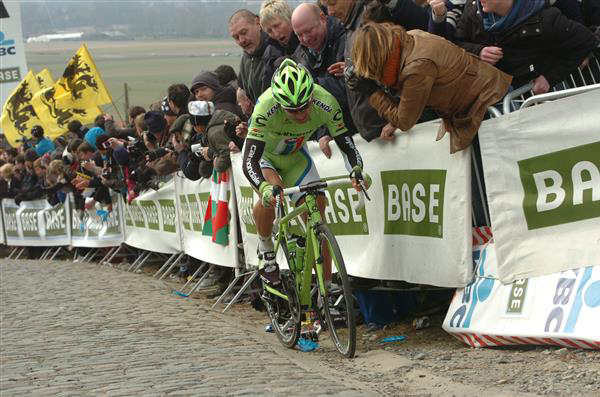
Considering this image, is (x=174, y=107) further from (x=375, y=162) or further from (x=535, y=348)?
(x=535, y=348)

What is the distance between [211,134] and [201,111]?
0.89ft

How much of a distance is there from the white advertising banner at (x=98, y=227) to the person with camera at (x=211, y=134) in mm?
6243

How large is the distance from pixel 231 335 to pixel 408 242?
198cm

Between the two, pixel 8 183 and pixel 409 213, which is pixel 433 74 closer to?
pixel 409 213

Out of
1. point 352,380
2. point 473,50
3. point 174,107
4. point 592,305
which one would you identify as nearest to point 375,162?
point 473,50

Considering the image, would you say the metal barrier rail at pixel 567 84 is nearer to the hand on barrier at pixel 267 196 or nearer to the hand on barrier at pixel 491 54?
the hand on barrier at pixel 491 54

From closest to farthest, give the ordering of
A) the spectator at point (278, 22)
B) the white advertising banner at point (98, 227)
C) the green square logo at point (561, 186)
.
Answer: the green square logo at point (561, 186) → the spectator at point (278, 22) → the white advertising banner at point (98, 227)

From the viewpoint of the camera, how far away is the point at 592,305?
6328 mm

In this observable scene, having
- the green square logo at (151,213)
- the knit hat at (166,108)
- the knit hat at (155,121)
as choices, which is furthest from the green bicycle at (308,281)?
the green square logo at (151,213)

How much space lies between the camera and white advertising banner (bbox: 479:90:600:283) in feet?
21.6

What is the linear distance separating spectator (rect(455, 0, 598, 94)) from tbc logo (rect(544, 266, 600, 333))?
135cm

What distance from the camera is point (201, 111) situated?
11.6 m

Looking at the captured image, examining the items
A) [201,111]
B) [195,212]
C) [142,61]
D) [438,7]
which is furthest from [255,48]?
[142,61]

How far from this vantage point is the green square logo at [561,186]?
657cm
